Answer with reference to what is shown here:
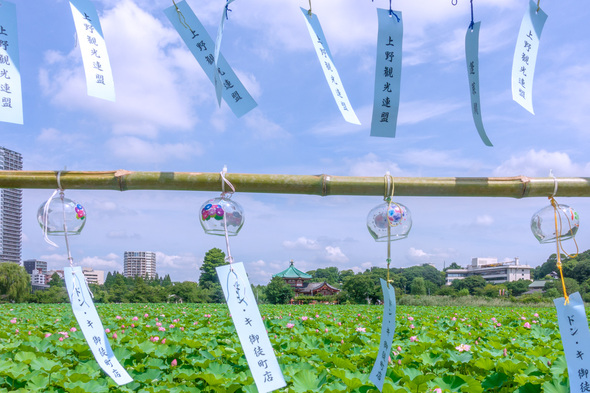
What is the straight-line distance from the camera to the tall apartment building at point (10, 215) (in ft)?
10.3

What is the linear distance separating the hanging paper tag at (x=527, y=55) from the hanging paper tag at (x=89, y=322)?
1906mm

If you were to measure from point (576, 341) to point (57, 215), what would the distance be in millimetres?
1896

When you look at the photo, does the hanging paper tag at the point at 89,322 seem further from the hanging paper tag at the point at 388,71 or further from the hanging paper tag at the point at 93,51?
the hanging paper tag at the point at 388,71

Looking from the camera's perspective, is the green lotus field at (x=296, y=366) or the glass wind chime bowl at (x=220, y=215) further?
the green lotus field at (x=296, y=366)

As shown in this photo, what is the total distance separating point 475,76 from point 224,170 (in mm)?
1205

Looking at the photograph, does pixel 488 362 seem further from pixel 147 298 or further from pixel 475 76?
pixel 147 298

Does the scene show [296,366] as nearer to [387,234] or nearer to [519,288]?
[387,234]

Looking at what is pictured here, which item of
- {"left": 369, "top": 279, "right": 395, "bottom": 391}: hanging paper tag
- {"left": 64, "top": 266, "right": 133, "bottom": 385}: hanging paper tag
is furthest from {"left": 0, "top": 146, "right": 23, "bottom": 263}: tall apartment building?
{"left": 369, "top": 279, "right": 395, "bottom": 391}: hanging paper tag

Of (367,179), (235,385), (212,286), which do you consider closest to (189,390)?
(235,385)

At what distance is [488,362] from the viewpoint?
122 inches

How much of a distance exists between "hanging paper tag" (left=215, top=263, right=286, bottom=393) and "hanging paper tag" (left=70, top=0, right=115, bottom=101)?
963mm

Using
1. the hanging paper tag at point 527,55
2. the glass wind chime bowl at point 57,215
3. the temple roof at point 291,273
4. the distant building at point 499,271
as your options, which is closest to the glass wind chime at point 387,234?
the hanging paper tag at point 527,55

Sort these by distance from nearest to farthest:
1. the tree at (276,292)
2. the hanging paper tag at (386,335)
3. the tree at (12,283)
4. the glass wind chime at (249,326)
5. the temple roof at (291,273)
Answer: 1. the glass wind chime at (249,326)
2. the hanging paper tag at (386,335)
3. the tree at (276,292)
4. the tree at (12,283)
5. the temple roof at (291,273)

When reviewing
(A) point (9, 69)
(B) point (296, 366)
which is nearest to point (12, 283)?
(B) point (296, 366)
